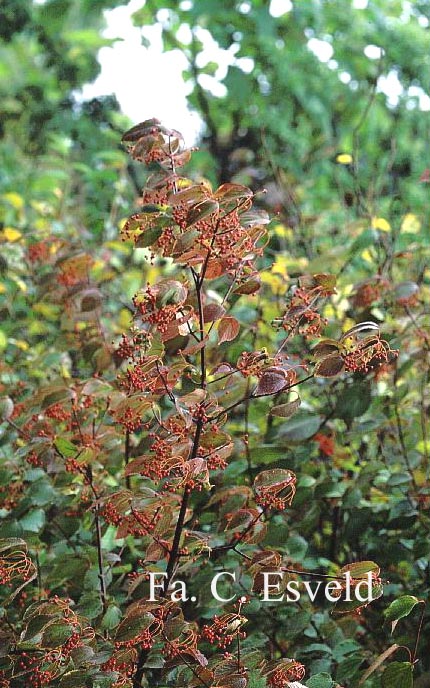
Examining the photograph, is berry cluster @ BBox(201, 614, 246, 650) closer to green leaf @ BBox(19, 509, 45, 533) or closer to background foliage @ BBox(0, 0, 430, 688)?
background foliage @ BBox(0, 0, 430, 688)

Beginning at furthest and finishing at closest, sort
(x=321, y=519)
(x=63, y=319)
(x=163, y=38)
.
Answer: (x=163, y=38), (x=63, y=319), (x=321, y=519)

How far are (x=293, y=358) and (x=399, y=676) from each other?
65cm

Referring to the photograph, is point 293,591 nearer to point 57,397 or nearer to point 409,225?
point 57,397

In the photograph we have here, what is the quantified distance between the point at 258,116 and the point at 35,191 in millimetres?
957

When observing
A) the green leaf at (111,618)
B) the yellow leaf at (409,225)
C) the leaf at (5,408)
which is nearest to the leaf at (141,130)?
the leaf at (5,408)

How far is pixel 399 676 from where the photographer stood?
0.94 metres

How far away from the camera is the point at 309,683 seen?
0.96 m

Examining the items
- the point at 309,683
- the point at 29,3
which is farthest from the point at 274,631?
the point at 29,3

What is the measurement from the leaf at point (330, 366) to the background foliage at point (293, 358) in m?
0.22

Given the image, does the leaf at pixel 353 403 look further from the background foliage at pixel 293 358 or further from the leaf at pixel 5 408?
the leaf at pixel 5 408

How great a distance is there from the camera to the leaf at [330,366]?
38.9 inches

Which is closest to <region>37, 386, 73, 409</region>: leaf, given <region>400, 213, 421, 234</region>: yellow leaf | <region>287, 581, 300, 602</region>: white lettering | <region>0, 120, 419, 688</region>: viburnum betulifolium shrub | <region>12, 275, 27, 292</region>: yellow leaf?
<region>0, 120, 419, 688</region>: viburnum betulifolium shrub

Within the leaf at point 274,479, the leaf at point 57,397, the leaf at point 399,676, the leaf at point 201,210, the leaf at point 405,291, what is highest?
the leaf at point 201,210

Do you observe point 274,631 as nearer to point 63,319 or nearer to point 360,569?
point 360,569
